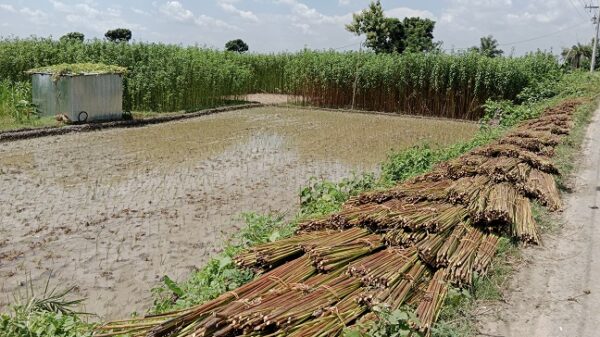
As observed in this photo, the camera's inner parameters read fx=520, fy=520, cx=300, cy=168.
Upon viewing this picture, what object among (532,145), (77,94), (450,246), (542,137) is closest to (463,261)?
(450,246)

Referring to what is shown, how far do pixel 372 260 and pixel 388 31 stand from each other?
40310 millimetres

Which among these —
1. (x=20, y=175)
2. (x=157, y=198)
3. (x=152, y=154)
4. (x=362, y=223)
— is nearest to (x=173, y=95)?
(x=152, y=154)

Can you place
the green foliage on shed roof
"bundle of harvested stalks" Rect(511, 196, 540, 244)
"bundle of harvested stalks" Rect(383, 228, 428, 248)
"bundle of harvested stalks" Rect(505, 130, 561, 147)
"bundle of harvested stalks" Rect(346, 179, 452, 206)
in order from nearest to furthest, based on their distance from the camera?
"bundle of harvested stalks" Rect(383, 228, 428, 248) < "bundle of harvested stalks" Rect(511, 196, 540, 244) < "bundle of harvested stalks" Rect(346, 179, 452, 206) < "bundle of harvested stalks" Rect(505, 130, 561, 147) < the green foliage on shed roof

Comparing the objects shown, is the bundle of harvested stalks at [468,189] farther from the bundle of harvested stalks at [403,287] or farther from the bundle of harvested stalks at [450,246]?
the bundle of harvested stalks at [403,287]

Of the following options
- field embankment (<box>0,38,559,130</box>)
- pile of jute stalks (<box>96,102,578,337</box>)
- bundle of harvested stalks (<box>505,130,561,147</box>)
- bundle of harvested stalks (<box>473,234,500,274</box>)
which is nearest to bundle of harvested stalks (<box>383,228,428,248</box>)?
pile of jute stalks (<box>96,102,578,337</box>)

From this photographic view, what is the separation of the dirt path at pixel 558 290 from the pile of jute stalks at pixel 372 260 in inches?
10.8

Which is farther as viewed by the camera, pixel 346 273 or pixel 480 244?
pixel 480 244

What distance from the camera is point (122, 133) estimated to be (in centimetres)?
1395

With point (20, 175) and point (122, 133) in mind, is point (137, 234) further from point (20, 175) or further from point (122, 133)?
point (122, 133)

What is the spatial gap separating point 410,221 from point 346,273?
937mm

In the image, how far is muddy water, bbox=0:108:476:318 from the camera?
5172 mm

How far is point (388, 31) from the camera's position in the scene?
136ft

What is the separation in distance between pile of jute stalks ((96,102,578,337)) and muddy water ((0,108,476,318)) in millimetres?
1774

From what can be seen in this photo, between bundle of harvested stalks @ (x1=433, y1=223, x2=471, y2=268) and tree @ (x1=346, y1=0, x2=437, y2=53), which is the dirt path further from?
tree @ (x1=346, y1=0, x2=437, y2=53)
